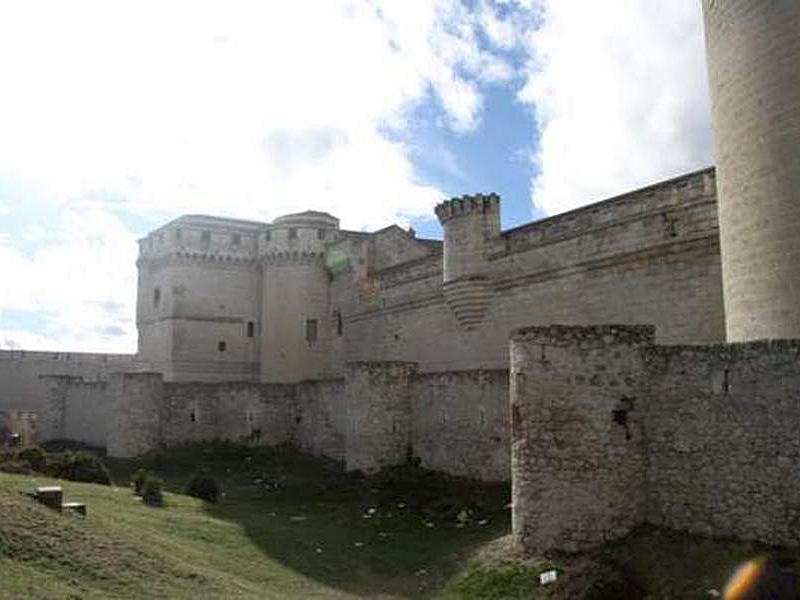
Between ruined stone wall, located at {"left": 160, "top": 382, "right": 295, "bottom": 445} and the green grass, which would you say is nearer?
the green grass

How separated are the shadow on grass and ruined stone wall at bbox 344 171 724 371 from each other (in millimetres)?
5544

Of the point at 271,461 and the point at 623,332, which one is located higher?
the point at 623,332

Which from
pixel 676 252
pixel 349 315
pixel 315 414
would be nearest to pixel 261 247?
pixel 349 315

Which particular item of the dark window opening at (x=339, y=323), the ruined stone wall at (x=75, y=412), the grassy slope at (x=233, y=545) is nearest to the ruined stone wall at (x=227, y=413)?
the ruined stone wall at (x=75, y=412)

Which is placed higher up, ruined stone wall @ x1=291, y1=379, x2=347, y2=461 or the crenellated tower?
the crenellated tower

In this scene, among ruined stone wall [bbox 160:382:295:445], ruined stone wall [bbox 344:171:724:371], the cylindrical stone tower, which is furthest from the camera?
ruined stone wall [bbox 160:382:295:445]

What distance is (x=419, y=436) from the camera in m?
21.8

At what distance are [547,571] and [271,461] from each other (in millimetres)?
18112

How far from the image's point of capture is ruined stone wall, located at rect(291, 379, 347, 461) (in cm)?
2722

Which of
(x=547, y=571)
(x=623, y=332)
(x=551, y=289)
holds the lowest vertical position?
(x=547, y=571)

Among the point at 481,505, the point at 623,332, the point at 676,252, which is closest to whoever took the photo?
the point at 623,332

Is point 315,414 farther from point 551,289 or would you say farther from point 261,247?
point 261,247

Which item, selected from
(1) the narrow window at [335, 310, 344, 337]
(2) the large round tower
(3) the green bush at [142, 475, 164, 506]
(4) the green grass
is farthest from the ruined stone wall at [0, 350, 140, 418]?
(4) the green grass

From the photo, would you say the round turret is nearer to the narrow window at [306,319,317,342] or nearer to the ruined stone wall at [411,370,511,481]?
the ruined stone wall at [411,370,511,481]
